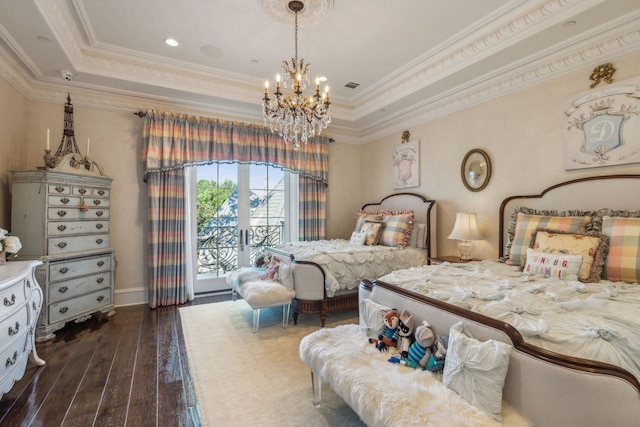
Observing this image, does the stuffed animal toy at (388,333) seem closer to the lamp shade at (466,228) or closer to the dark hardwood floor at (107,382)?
the dark hardwood floor at (107,382)

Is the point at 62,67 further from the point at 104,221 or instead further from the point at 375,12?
the point at 375,12

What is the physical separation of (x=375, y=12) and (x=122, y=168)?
11.7 feet

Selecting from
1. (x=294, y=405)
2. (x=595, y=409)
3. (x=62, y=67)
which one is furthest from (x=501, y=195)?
(x=62, y=67)

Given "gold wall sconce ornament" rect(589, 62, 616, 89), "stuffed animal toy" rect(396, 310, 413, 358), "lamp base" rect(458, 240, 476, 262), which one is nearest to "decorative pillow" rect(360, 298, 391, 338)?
"stuffed animal toy" rect(396, 310, 413, 358)

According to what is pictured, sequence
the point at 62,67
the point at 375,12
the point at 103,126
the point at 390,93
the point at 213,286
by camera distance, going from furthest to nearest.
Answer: the point at 213,286
the point at 390,93
the point at 103,126
the point at 62,67
the point at 375,12

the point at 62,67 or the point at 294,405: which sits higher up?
the point at 62,67

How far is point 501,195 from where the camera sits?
341cm

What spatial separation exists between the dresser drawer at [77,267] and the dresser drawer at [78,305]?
A: 0.82 feet

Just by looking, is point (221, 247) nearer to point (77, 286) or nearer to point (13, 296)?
point (77, 286)

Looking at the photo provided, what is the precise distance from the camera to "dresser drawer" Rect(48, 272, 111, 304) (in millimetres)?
3000

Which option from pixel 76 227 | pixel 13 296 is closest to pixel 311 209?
pixel 76 227

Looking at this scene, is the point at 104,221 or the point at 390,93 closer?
the point at 104,221

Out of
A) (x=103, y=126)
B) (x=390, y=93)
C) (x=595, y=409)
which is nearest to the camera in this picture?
(x=595, y=409)

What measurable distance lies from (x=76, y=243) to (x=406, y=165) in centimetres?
435
